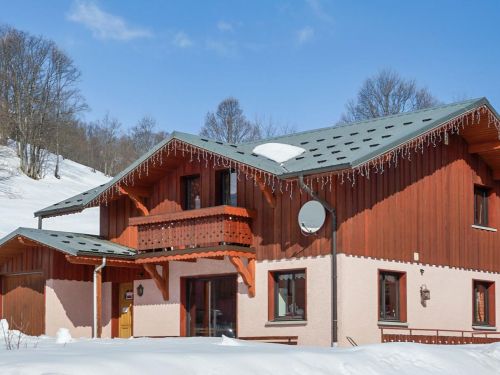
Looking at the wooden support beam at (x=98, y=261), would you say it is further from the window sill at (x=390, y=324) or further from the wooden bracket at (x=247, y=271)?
the window sill at (x=390, y=324)

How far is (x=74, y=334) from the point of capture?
2412 centimetres

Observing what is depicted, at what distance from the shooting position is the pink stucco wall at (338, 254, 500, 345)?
19.1 meters

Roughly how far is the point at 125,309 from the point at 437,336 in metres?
8.98

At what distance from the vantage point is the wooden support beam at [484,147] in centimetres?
2281

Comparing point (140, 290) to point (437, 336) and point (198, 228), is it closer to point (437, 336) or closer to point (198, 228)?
point (198, 228)

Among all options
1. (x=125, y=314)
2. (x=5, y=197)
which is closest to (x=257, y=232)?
(x=125, y=314)

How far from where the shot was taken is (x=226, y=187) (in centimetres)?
2214

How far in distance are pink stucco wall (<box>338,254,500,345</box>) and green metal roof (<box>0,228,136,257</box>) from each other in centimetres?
646

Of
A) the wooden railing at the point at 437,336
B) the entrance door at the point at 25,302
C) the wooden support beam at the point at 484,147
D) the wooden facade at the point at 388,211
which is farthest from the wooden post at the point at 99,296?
the wooden support beam at the point at 484,147

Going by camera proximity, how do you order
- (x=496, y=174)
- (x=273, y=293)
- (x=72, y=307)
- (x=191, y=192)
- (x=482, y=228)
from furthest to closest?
(x=72, y=307) → (x=496, y=174) → (x=482, y=228) → (x=191, y=192) → (x=273, y=293)

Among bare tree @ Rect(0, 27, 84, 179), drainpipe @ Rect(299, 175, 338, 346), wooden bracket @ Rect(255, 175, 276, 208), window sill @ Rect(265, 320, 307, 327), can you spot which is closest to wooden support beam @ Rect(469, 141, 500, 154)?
drainpipe @ Rect(299, 175, 338, 346)

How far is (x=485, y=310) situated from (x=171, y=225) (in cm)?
863

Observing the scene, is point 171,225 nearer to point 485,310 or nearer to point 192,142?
point 192,142

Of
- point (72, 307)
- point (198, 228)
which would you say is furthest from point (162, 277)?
point (72, 307)
